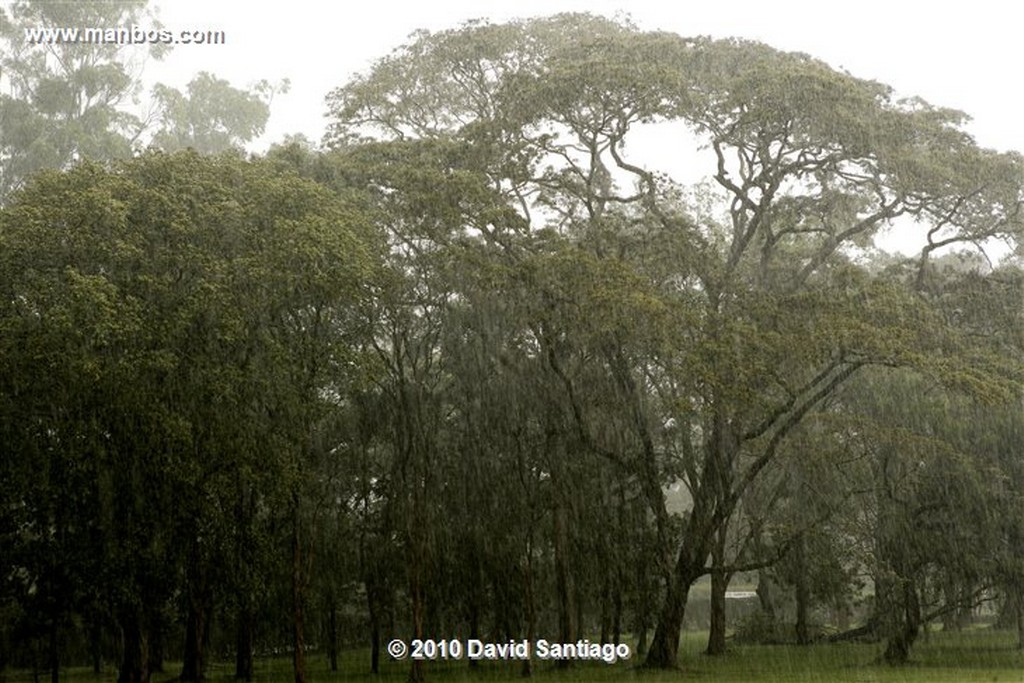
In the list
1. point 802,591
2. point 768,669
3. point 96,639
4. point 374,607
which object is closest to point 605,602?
point 768,669

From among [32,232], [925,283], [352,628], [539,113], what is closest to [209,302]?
[32,232]

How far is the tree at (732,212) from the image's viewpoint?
19922 mm

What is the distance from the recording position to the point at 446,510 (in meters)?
25.9

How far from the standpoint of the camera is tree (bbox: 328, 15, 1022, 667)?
1992 centimetres

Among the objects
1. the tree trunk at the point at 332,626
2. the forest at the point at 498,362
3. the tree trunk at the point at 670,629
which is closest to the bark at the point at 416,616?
the forest at the point at 498,362

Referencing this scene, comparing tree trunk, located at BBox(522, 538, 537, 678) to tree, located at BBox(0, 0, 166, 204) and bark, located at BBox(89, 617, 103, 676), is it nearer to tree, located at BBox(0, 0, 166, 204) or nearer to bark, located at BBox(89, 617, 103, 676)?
bark, located at BBox(89, 617, 103, 676)

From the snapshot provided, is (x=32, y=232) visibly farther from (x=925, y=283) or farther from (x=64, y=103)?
(x=64, y=103)

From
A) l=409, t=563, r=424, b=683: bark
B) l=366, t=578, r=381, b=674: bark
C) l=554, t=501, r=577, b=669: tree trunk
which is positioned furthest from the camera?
l=366, t=578, r=381, b=674: bark

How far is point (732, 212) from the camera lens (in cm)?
2447

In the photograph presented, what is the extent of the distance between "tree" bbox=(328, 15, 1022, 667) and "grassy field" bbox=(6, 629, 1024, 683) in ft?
6.10

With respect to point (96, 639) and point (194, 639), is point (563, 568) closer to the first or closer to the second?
point (194, 639)

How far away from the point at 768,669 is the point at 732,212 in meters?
10.3

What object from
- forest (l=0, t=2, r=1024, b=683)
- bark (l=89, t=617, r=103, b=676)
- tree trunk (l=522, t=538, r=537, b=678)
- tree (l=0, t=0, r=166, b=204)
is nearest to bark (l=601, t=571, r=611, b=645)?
forest (l=0, t=2, r=1024, b=683)

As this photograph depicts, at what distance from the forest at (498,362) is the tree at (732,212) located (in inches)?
3.6
